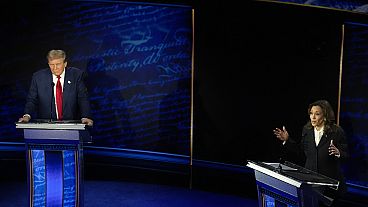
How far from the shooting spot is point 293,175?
375cm

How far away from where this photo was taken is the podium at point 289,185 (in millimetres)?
3588

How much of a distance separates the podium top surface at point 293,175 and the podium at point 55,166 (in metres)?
1.45

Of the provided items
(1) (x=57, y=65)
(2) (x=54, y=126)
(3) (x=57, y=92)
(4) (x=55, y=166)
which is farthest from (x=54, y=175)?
(1) (x=57, y=65)

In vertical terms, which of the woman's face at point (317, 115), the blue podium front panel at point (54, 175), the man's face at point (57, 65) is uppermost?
the man's face at point (57, 65)

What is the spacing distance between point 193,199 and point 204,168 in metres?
0.58

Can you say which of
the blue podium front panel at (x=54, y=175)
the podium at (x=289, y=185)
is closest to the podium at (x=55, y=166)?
the blue podium front panel at (x=54, y=175)

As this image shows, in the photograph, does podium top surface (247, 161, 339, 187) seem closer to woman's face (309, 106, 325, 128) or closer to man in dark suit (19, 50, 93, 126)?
woman's face (309, 106, 325, 128)

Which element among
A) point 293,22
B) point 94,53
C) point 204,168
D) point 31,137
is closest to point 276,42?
point 293,22

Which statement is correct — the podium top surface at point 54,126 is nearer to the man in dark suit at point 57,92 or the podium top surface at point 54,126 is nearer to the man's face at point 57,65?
the man in dark suit at point 57,92

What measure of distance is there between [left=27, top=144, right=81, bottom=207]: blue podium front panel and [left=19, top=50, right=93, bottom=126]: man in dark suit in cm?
35

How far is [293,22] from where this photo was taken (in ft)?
19.2

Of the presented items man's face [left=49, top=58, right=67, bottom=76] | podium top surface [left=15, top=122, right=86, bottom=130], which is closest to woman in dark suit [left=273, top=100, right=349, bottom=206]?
podium top surface [left=15, top=122, right=86, bottom=130]

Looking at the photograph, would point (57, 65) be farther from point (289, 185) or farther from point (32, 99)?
point (289, 185)

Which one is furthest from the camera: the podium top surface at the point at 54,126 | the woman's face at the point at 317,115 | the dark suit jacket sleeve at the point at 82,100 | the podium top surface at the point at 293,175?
the dark suit jacket sleeve at the point at 82,100
